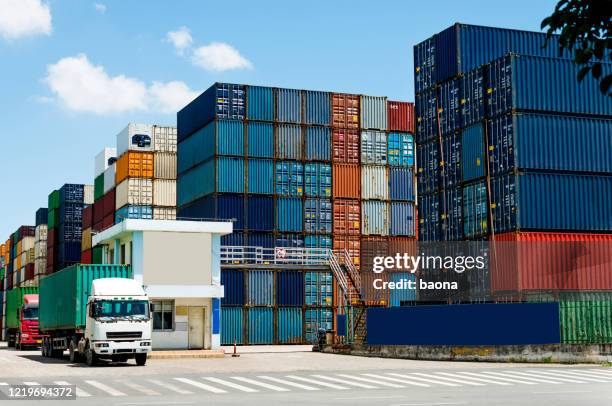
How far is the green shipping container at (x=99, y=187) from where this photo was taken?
85.7 meters

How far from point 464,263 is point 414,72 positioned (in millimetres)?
13708

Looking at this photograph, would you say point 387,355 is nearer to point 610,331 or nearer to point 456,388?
point 610,331

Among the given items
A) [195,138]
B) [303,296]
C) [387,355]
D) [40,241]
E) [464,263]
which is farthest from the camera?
[40,241]

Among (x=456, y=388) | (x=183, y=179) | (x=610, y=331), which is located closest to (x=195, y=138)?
(x=183, y=179)

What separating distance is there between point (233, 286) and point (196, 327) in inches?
438

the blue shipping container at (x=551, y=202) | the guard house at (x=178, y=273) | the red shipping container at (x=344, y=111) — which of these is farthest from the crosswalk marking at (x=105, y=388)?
the red shipping container at (x=344, y=111)

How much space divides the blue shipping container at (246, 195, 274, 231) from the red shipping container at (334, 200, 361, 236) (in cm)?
475

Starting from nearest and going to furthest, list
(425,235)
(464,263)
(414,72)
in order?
1. (464,263)
2. (425,235)
3. (414,72)

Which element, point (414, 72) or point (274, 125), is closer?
point (414, 72)

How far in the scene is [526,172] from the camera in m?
40.5

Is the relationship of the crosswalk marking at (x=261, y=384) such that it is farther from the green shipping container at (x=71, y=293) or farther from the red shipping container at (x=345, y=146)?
the red shipping container at (x=345, y=146)

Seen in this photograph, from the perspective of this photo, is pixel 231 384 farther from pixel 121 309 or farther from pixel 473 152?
pixel 473 152

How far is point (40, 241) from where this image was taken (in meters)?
106

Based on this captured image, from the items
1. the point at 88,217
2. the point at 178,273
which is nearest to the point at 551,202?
the point at 178,273
